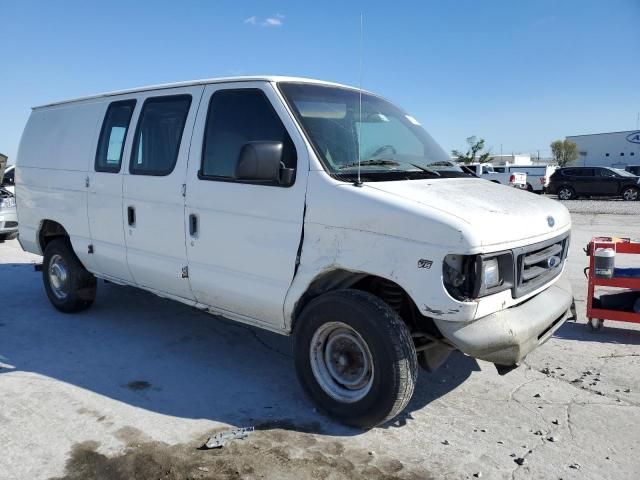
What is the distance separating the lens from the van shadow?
151 inches

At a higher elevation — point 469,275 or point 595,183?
point 469,275

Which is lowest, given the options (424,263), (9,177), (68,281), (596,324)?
(596,324)

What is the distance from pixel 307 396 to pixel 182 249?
1.56 m

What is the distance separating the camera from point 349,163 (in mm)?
3725

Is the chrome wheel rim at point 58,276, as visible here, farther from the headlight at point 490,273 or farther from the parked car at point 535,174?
the parked car at point 535,174

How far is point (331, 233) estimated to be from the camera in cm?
348

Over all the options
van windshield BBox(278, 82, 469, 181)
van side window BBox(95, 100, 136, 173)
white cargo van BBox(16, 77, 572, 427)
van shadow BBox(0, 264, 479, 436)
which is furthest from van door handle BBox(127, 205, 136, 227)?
van windshield BBox(278, 82, 469, 181)

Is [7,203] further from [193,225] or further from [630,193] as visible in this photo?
[630,193]

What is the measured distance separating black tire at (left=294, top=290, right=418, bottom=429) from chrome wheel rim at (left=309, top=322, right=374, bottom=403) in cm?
4

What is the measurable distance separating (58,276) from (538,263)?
5.02 meters

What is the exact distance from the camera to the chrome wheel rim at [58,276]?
5.96 m

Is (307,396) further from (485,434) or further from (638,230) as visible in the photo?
(638,230)

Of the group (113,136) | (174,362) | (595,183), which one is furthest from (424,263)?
(595,183)

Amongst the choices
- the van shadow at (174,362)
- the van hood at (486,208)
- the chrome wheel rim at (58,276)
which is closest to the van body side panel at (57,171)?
the chrome wheel rim at (58,276)
